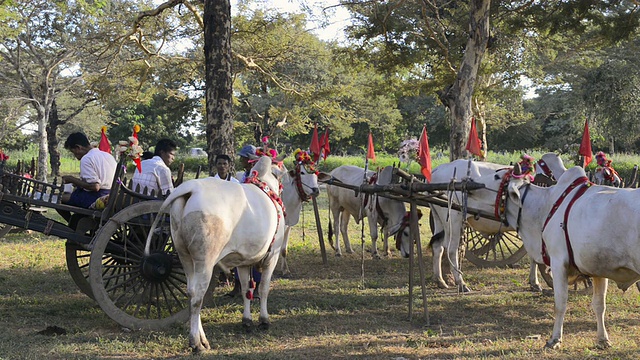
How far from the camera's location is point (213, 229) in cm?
561

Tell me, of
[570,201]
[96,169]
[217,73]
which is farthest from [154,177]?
[570,201]

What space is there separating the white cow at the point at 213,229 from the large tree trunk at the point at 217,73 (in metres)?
3.25

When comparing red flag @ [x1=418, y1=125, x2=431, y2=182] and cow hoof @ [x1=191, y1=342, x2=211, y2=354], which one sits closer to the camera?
cow hoof @ [x1=191, y1=342, x2=211, y2=354]

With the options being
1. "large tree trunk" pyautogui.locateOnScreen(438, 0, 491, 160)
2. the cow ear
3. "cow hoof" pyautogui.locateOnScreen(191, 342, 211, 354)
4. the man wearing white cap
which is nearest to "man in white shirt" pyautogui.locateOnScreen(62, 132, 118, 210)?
the man wearing white cap

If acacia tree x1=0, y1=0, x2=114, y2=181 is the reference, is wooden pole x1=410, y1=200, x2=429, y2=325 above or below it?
below

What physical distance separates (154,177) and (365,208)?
15.6 feet

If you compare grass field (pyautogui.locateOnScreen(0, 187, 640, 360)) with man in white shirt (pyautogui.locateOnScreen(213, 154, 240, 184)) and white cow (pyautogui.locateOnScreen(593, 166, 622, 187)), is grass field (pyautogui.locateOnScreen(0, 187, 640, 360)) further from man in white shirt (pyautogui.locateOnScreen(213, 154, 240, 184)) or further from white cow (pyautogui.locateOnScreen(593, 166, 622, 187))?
man in white shirt (pyautogui.locateOnScreen(213, 154, 240, 184))

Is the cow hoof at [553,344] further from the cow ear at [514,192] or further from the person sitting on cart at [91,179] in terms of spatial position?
the person sitting on cart at [91,179]

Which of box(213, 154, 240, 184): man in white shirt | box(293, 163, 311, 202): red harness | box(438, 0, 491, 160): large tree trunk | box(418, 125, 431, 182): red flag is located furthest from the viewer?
box(438, 0, 491, 160): large tree trunk

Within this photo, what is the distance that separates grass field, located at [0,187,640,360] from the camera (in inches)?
228

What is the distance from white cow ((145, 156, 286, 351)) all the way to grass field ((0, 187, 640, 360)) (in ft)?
1.86

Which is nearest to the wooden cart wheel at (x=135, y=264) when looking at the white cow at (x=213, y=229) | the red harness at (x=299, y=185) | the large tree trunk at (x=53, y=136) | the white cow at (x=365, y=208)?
the white cow at (x=213, y=229)

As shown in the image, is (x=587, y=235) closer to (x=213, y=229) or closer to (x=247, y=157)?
(x=213, y=229)

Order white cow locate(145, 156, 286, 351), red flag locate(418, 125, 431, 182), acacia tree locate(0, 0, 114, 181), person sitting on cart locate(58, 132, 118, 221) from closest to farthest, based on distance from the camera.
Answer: white cow locate(145, 156, 286, 351) → person sitting on cart locate(58, 132, 118, 221) → red flag locate(418, 125, 431, 182) → acacia tree locate(0, 0, 114, 181)
